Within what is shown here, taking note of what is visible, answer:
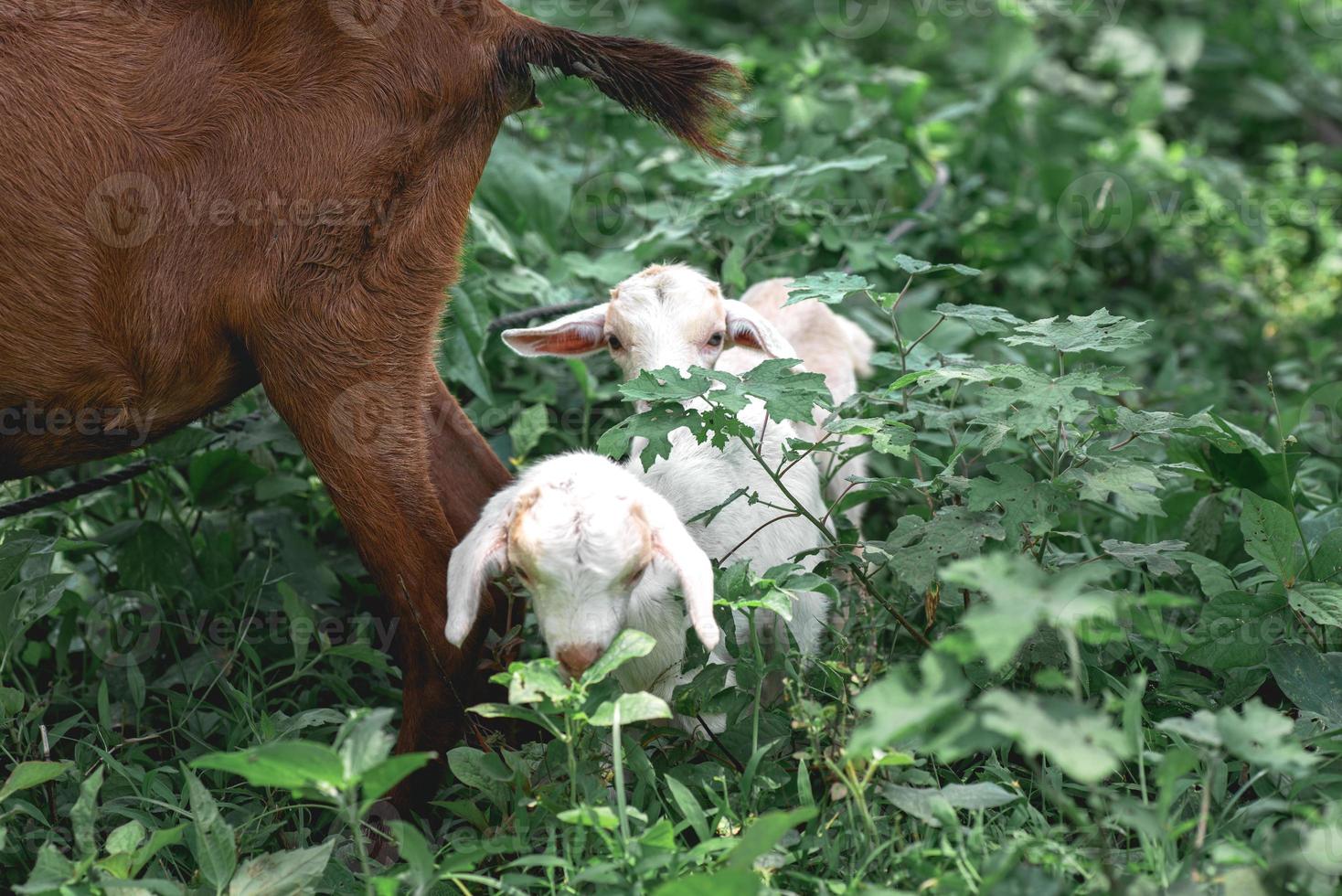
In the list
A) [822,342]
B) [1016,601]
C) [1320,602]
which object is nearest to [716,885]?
[1016,601]

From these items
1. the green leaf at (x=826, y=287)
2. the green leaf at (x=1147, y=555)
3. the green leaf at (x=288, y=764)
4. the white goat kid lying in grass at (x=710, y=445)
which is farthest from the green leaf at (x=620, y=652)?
the green leaf at (x=1147, y=555)

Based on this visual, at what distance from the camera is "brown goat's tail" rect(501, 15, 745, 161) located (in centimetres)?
312

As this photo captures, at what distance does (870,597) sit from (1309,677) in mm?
945

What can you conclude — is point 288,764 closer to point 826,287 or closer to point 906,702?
point 906,702

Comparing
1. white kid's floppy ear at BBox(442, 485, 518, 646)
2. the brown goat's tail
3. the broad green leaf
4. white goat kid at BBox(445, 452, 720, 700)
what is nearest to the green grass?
the broad green leaf

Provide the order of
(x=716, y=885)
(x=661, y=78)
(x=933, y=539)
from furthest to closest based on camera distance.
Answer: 1. (x=661, y=78)
2. (x=933, y=539)
3. (x=716, y=885)

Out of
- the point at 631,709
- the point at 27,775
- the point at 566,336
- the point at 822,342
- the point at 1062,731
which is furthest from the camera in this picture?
the point at 822,342

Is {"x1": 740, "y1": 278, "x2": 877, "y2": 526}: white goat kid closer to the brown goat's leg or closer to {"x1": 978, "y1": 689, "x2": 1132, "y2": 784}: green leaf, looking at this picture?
the brown goat's leg

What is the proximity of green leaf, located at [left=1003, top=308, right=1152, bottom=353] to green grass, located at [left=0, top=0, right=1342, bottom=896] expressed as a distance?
13 mm

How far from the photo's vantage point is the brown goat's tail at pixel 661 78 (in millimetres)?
3125

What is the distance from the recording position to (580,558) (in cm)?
252

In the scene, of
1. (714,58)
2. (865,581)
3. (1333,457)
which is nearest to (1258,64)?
(1333,457)

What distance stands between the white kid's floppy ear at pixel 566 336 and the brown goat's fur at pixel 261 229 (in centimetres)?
45

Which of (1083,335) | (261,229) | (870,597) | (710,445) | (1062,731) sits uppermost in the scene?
(261,229)
